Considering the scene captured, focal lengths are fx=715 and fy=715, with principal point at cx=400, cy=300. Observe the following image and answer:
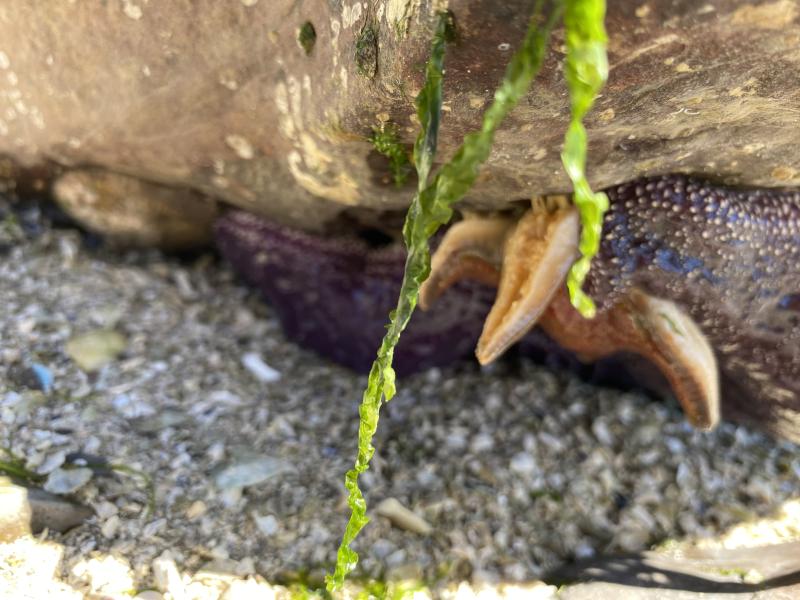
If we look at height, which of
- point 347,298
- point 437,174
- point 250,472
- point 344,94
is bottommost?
point 250,472

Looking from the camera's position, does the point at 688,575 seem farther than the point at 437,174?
Yes

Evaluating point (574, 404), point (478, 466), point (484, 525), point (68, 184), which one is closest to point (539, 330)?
point (574, 404)

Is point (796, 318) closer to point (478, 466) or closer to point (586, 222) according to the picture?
→ point (478, 466)

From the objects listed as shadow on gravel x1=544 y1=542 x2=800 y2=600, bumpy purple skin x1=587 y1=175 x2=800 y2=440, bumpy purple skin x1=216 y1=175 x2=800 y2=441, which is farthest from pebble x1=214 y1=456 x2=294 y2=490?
bumpy purple skin x1=587 y1=175 x2=800 y2=440

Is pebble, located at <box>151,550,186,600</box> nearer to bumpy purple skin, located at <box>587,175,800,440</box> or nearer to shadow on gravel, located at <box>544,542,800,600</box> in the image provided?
shadow on gravel, located at <box>544,542,800,600</box>

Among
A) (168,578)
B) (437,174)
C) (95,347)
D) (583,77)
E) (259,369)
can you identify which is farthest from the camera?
(259,369)

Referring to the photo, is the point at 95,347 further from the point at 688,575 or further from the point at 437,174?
the point at 688,575

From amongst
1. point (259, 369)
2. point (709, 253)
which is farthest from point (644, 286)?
point (259, 369)

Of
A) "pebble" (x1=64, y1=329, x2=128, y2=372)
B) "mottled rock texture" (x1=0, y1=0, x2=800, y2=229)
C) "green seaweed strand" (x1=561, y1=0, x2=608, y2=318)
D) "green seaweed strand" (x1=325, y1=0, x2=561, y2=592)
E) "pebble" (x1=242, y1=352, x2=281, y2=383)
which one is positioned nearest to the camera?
"green seaweed strand" (x1=561, y1=0, x2=608, y2=318)
